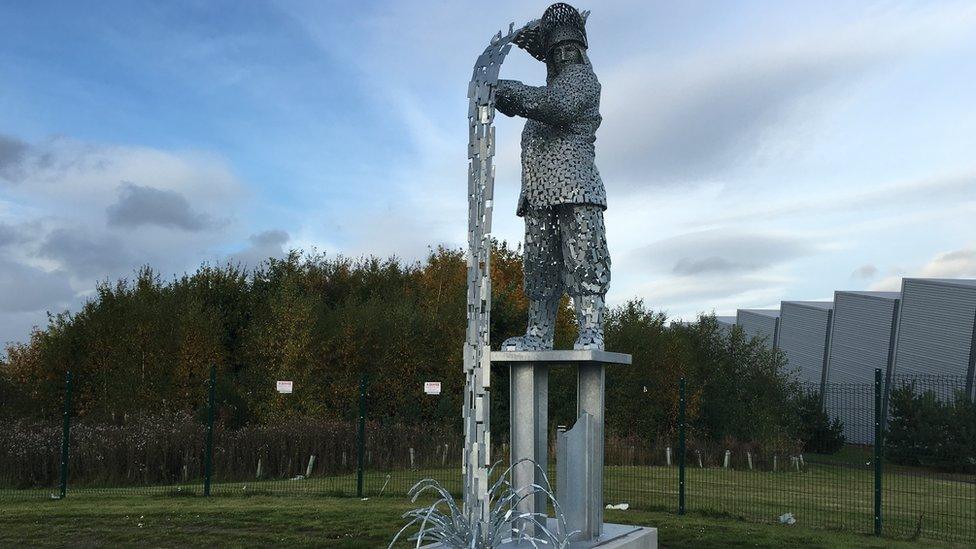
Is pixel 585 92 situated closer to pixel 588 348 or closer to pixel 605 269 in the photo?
pixel 605 269

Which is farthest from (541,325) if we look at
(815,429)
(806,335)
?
(806,335)

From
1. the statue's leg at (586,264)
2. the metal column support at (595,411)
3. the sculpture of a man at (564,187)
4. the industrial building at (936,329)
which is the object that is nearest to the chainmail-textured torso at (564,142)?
the sculpture of a man at (564,187)

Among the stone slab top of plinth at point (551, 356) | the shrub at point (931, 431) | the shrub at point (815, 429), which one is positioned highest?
the stone slab top of plinth at point (551, 356)

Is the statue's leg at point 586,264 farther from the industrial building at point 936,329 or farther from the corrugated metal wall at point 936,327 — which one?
the industrial building at point 936,329

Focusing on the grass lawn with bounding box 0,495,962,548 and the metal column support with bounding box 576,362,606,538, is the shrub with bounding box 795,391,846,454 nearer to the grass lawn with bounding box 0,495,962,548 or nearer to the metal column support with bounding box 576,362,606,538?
the grass lawn with bounding box 0,495,962,548

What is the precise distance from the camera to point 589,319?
19.2 ft

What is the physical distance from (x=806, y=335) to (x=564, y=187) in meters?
36.1

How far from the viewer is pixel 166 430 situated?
613 inches

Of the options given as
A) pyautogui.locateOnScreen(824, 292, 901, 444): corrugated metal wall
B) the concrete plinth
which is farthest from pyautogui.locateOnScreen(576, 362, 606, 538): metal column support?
pyautogui.locateOnScreen(824, 292, 901, 444): corrugated metal wall

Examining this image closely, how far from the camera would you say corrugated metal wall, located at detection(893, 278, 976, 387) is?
27141 mm

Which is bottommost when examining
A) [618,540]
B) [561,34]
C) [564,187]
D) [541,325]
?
[618,540]

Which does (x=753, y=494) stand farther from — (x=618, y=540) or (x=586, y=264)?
(x=586, y=264)

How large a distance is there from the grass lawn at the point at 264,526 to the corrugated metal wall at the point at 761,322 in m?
34.7

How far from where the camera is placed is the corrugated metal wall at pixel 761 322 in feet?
142
